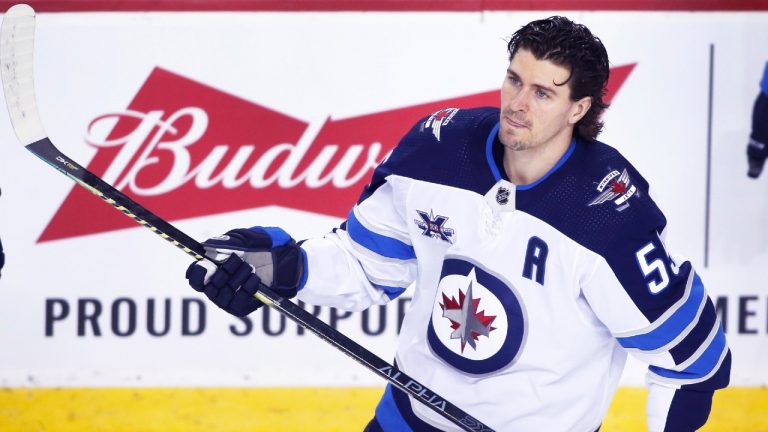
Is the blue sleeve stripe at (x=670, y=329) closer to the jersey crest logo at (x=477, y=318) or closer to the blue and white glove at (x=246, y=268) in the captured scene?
the jersey crest logo at (x=477, y=318)

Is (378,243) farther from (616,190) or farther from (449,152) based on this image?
(616,190)

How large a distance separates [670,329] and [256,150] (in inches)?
59.0

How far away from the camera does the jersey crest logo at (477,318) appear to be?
213 centimetres

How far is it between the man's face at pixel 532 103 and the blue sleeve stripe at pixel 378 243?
374 millimetres

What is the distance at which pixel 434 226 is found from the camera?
7.25ft

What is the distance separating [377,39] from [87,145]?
874 millimetres

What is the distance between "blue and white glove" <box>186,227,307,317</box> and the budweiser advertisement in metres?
0.96

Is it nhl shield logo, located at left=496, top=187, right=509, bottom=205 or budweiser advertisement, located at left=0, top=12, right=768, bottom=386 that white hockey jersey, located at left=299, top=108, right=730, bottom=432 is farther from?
budweiser advertisement, located at left=0, top=12, right=768, bottom=386

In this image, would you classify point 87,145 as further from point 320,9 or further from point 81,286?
point 320,9

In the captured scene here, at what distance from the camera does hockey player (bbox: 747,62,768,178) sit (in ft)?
10.7

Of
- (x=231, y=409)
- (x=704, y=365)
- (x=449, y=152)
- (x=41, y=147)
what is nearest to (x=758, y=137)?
(x=704, y=365)

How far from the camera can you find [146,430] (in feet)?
10.7

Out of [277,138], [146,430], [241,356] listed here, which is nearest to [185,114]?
[277,138]

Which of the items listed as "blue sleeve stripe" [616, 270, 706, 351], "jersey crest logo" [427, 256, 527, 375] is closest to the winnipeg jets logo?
"jersey crest logo" [427, 256, 527, 375]
